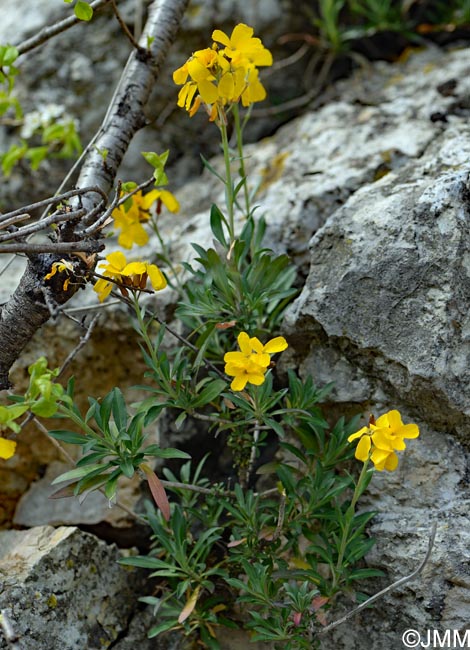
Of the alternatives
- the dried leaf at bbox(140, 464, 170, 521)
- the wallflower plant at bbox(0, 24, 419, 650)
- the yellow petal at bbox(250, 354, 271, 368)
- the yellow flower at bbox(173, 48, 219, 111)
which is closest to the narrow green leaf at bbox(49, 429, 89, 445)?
the wallflower plant at bbox(0, 24, 419, 650)

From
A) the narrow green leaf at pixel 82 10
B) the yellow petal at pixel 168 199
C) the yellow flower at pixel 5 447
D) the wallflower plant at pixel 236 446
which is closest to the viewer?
the yellow flower at pixel 5 447

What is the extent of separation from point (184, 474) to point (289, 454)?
0.93ft

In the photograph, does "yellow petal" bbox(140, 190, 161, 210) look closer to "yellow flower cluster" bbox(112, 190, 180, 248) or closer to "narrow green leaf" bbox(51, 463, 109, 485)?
"yellow flower cluster" bbox(112, 190, 180, 248)

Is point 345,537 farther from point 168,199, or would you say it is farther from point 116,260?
point 168,199

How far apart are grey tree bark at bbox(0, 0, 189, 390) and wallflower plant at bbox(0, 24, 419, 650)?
0.06 m

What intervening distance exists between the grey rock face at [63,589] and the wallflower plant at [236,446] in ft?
0.41

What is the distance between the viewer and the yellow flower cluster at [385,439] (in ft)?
4.61

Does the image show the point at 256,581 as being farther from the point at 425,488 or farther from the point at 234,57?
the point at 234,57

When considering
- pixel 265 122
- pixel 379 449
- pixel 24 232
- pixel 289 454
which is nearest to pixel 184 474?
pixel 289 454

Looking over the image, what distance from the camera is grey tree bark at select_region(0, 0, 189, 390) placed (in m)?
1.57

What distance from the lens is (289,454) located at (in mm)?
1881

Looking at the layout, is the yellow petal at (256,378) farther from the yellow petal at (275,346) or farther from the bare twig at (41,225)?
the bare twig at (41,225)

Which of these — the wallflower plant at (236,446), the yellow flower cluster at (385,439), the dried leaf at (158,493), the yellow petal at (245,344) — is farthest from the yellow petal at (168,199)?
the yellow flower cluster at (385,439)

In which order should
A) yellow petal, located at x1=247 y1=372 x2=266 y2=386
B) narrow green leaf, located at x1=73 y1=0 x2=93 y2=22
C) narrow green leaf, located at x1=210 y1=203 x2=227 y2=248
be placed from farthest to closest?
1. narrow green leaf, located at x1=210 y1=203 x2=227 y2=248
2. narrow green leaf, located at x1=73 y1=0 x2=93 y2=22
3. yellow petal, located at x1=247 y1=372 x2=266 y2=386
